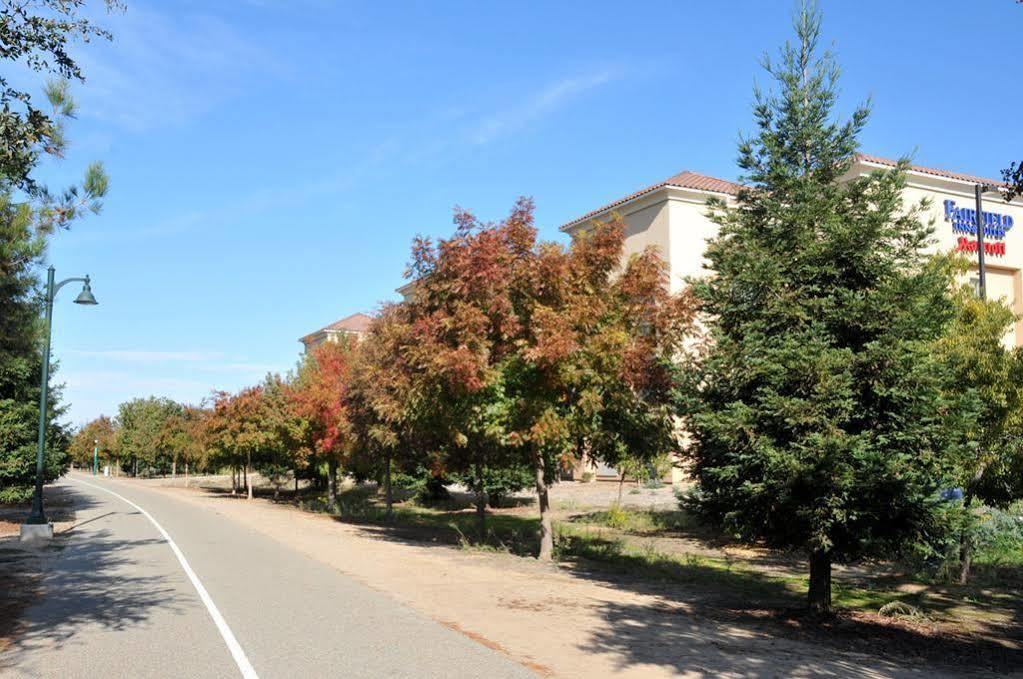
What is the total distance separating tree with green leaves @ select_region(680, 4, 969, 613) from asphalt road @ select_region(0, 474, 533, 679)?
172 inches

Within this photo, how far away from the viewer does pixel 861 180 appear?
11.1 metres

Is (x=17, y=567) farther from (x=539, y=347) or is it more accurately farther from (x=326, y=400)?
(x=326, y=400)

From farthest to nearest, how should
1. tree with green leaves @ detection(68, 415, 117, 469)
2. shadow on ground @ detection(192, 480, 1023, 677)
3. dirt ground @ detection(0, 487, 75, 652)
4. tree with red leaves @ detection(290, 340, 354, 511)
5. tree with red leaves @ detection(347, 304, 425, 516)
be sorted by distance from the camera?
tree with green leaves @ detection(68, 415, 117, 469)
tree with red leaves @ detection(290, 340, 354, 511)
tree with red leaves @ detection(347, 304, 425, 516)
dirt ground @ detection(0, 487, 75, 652)
shadow on ground @ detection(192, 480, 1023, 677)

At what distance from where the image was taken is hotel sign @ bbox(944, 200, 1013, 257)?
132ft

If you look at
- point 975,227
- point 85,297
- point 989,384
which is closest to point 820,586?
point 989,384

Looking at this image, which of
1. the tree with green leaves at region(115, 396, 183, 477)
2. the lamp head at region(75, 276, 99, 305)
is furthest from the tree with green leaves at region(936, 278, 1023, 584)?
the tree with green leaves at region(115, 396, 183, 477)

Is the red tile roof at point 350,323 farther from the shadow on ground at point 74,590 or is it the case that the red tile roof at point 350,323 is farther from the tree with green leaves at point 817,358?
the tree with green leaves at point 817,358

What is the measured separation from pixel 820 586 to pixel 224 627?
778 cm

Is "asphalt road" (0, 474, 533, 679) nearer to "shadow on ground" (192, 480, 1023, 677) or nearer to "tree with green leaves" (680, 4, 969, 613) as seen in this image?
"shadow on ground" (192, 480, 1023, 677)

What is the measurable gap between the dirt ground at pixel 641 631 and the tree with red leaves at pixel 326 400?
52.1ft

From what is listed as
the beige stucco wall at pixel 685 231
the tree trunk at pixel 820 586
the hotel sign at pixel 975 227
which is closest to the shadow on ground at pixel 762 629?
the tree trunk at pixel 820 586

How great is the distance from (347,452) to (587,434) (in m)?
13.2

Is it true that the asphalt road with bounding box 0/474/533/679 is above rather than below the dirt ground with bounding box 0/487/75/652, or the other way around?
above

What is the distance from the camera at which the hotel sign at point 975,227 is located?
132ft
